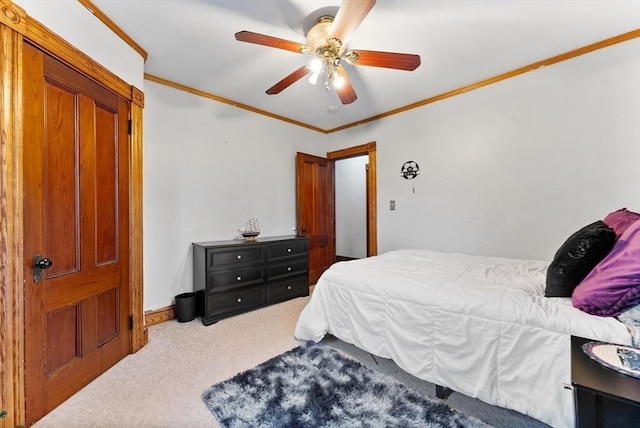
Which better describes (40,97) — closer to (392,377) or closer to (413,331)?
(413,331)

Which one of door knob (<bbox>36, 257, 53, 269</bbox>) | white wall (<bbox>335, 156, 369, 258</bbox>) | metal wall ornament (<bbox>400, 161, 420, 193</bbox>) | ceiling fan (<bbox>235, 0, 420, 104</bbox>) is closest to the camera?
door knob (<bbox>36, 257, 53, 269</bbox>)

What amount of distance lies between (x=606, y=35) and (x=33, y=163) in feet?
13.5

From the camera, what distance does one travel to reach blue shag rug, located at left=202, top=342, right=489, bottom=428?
55.4 inches

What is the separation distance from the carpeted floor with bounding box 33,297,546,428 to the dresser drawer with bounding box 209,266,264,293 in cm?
37

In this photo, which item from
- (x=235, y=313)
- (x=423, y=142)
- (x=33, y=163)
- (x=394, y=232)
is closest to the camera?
(x=33, y=163)

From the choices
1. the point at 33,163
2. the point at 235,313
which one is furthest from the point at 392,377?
the point at 33,163

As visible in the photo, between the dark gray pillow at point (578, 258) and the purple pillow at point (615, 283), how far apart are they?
81 millimetres

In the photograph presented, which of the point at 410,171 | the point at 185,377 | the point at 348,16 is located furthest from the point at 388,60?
the point at 185,377

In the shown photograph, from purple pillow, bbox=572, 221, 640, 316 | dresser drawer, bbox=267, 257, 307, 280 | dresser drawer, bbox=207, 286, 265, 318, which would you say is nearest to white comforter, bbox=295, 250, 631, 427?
purple pillow, bbox=572, 221, 640, 316

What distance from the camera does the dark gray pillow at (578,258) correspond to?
133 cm

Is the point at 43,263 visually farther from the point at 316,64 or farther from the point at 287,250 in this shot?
the point at 287,250

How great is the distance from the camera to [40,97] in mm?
1466

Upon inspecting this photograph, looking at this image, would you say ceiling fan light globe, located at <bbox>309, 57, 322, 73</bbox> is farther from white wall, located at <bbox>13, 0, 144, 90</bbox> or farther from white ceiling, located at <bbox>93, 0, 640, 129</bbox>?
white wall, located at <bbox>13, 0, 144, 90</bbox>

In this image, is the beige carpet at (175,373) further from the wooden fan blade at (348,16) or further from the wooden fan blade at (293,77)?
the wooden fan blade at (348,16)
